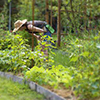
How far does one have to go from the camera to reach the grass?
3.28m

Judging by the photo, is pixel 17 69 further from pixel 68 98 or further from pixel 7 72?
pixel 68 98

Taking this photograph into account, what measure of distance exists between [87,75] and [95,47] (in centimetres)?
52

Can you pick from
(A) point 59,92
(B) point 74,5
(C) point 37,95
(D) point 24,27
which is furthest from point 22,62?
(B) point 74,5

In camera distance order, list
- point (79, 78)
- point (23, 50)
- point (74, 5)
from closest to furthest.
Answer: point (79, 78) < point (23, 50) < point (74, 5)

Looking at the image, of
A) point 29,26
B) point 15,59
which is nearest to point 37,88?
point 15,59

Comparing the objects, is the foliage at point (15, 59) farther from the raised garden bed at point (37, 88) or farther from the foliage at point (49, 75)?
the foliage at point (49, 75)

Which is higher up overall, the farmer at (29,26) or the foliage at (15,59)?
the farmer at (29,26)

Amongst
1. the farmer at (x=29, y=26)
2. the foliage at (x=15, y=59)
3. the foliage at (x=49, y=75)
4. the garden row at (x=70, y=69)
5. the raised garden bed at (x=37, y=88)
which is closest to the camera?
the garden row at (x=70, y=69)

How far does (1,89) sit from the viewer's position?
11.9 feet

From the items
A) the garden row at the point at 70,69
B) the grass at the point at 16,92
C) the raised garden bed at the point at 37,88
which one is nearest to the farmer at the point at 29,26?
the garden row at the point at 70,69

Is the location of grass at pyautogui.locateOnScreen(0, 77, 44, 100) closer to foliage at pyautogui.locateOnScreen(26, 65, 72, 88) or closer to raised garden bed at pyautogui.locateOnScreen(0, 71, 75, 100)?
raised garden bed at pyautogui.locateOnScreen(0, 71, 75, 100)

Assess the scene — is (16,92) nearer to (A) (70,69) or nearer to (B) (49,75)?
(B) (49,75)

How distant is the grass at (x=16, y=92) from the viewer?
10.7 ft

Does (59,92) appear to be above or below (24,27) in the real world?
below
